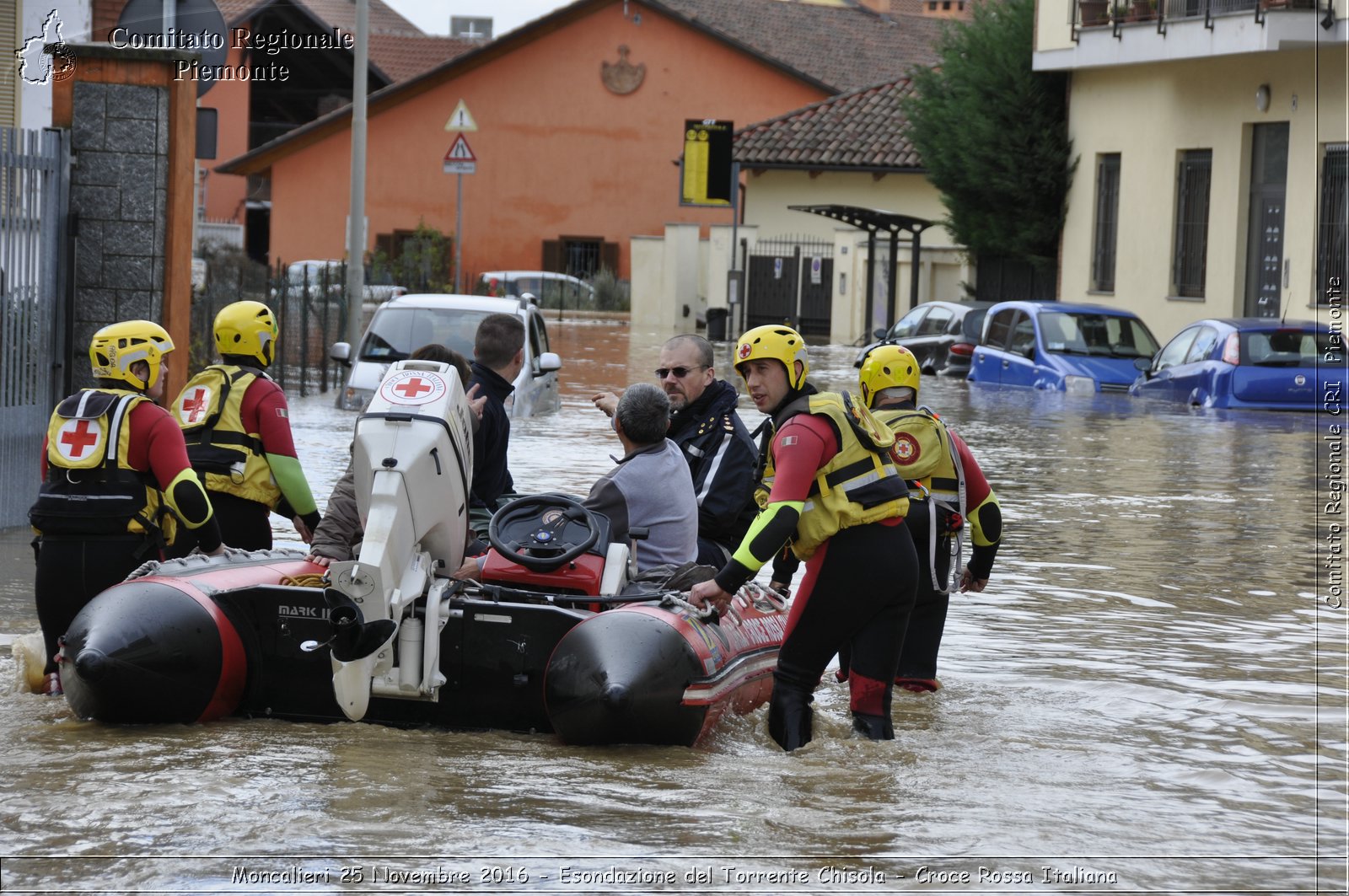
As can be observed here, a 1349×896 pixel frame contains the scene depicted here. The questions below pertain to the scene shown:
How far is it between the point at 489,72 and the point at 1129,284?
2436cm

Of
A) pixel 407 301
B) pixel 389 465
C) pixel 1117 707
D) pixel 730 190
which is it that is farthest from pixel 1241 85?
pixel 389 465

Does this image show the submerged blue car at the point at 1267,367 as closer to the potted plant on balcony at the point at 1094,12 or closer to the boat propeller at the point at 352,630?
the potted plant on balcony at the point at 1094,12

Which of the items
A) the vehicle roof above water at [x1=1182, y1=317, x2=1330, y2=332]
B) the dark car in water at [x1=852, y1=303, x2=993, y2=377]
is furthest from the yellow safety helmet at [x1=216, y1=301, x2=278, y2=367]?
the dark car in water at [x1=852, y1=303, x2=993, y2=377]

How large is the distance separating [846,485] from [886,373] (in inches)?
57.2

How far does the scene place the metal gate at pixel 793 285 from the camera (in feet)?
147

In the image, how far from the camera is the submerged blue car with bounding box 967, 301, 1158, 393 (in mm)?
26484

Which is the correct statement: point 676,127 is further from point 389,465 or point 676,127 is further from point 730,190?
point 389,465

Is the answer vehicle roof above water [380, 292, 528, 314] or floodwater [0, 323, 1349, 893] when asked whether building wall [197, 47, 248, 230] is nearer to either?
vehicle roof above water [380, 292, 528, 314]

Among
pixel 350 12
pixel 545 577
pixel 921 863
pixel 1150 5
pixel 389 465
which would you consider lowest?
pixel 921 863

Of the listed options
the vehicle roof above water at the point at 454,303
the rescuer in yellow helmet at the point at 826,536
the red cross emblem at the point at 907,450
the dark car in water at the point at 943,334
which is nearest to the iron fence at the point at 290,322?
the vehicle roof above water at the point at 454,303

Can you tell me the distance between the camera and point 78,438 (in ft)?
25.7

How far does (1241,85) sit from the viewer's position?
3022cm

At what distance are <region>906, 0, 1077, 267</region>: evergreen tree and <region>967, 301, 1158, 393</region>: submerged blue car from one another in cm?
842

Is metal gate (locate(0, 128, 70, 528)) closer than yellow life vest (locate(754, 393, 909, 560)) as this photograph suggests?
No
